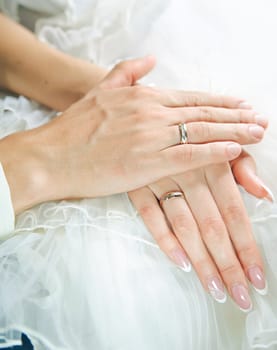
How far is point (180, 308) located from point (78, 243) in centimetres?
15

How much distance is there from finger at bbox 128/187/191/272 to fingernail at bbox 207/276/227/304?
0.03m

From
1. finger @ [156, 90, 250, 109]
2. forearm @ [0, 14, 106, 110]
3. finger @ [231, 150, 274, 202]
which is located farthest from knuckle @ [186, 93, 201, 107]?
forearm @ [0, 14, 106, 110]

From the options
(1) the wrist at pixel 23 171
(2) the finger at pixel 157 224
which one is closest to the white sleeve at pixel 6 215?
(1) the wrist at pixel 23 171

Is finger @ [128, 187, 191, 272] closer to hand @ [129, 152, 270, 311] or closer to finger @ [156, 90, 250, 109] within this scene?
hand @ [129, 152, 270, 311]

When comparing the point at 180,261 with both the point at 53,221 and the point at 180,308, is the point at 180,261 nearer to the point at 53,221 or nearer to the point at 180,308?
the point at 180,308

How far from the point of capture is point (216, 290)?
2.22ft

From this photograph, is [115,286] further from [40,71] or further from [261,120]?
[40,71]

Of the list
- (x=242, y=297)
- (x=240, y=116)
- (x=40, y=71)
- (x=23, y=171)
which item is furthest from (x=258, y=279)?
(x=40, y=71)

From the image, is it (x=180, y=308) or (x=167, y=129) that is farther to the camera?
(x=167, y=129)

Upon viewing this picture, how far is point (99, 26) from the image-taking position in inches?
41.6

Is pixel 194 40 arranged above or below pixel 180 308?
above

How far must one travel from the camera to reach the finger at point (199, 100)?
2.68 feet

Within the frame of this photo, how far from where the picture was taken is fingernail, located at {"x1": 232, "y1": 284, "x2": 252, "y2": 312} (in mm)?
664

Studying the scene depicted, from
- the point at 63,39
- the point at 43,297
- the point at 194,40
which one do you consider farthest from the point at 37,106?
the point at 43,297
